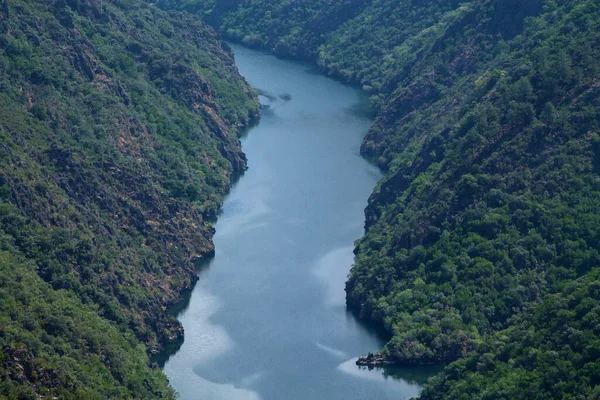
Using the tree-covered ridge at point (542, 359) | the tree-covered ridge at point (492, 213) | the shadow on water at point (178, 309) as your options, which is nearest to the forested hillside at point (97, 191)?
the shadow on water at point (178, 309)

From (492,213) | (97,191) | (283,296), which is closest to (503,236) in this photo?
(492,213)

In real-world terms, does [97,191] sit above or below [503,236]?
below

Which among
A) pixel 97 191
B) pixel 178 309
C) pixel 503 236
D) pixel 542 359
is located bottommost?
pixel 178 309

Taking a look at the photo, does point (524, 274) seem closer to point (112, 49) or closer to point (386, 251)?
point (386, 251)

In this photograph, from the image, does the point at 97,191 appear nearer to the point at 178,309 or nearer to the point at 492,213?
the point at 178,309

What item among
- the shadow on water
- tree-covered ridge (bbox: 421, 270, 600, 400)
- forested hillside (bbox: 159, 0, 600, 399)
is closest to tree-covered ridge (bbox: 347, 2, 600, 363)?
forested hillside (bbox: 159, 0, 600, 399)

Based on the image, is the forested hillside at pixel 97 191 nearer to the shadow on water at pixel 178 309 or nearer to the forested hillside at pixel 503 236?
the shadow on water at pixel 178 309
